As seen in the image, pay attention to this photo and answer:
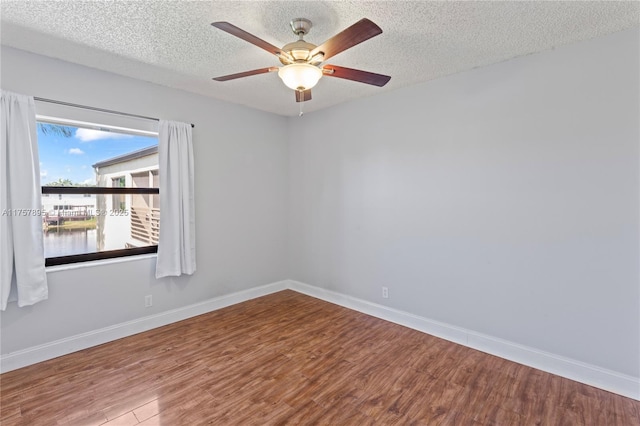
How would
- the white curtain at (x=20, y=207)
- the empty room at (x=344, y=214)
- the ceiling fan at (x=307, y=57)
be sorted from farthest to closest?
the white curtain at (x=20, y=207), the empty room at (x=344, y=214), the ceiling fan at (x=307, y=57)

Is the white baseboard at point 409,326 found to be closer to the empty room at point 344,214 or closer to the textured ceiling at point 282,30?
the empty room at point 344,214

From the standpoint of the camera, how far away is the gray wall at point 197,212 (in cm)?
266

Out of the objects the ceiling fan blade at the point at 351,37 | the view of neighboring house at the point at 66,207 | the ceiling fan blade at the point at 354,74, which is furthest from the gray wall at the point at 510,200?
the view of neighboring house at the point at 66,207

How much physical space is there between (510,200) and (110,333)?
3989mm

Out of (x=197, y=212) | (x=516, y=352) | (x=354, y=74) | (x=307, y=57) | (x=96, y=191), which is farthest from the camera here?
(x=197, y=212)

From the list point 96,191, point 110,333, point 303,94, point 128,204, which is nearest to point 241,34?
point 303,94

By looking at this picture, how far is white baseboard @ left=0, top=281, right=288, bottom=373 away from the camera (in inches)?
101

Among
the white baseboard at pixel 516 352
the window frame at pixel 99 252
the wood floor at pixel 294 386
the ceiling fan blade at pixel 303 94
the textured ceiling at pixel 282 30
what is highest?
the textured ceiling at pixel 282 30

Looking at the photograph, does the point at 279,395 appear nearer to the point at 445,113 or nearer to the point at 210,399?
the point at 210,399

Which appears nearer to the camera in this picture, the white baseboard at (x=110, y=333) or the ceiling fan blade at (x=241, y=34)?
the ceiling fan blade at (x=241, y=34)

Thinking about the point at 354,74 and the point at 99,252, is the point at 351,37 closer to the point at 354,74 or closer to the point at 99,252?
the point at 354,74

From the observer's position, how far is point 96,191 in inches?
118

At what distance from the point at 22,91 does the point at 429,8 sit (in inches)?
127

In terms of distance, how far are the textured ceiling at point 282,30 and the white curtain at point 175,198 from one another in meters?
0.63
